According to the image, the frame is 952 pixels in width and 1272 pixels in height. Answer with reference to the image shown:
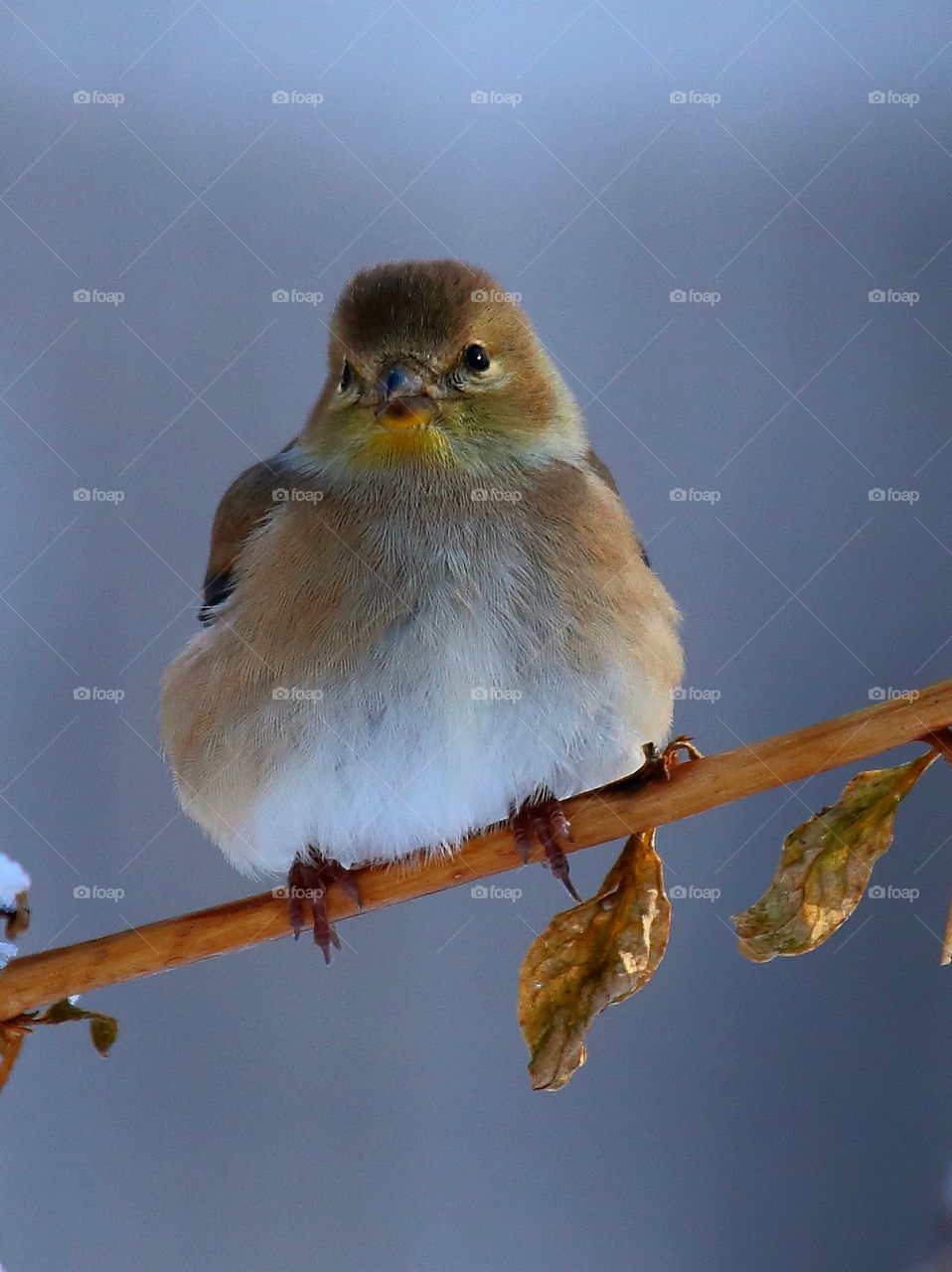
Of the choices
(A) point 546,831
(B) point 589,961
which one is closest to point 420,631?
(A) point 546,831

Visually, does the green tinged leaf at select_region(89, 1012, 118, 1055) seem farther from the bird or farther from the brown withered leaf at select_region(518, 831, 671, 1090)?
the brown withered leaf at select_region(518, 831, 671, 1090)

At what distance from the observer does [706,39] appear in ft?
7.10

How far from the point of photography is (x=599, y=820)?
103cm

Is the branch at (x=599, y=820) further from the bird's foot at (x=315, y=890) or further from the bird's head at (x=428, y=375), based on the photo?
the bird's head at (x=428, y=375)

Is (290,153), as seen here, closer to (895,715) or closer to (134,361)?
(134,361)

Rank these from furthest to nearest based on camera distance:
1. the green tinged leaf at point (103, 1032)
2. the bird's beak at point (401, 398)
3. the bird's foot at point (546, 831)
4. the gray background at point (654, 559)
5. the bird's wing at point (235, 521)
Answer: the gray background at point (654, 559) → the bird's wing at point (235, 521) → the bird's beak at point (401, 398) → the bird's foot at point (546, 831) → the green tinged leaf at point (103, 1032)

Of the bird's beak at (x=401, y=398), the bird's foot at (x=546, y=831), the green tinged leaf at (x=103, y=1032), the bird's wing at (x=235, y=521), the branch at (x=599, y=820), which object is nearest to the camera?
the branch at (x=599, y=820)

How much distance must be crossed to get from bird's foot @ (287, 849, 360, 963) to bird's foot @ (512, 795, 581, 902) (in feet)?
0.55

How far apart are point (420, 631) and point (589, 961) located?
39 centimetres

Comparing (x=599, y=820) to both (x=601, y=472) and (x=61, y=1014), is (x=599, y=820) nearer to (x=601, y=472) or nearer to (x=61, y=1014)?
(x=61, y=1014)

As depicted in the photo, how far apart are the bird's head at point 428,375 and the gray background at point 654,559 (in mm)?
787

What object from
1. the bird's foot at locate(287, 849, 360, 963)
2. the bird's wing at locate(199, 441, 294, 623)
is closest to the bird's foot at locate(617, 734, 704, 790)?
the bird's foot at locate(287, 849, 360, 963)

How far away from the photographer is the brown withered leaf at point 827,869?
0.91 m

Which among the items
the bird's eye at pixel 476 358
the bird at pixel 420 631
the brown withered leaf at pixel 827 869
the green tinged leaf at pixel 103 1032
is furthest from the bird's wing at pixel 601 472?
the green tinged leaf at pixel 103 1032
